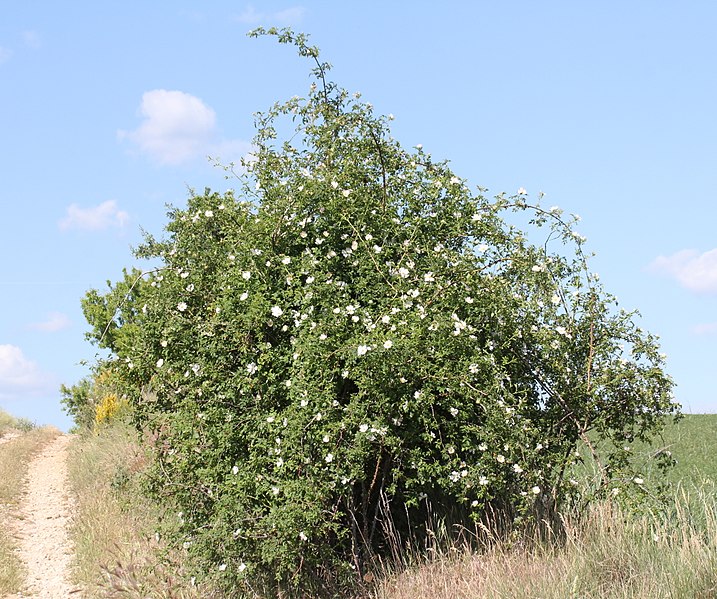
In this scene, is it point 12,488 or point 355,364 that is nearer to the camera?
point 355,364

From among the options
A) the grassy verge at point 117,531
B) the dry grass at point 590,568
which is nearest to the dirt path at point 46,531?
the grassy verge at point 117,531

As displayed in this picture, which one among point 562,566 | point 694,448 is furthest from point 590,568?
point 694,448

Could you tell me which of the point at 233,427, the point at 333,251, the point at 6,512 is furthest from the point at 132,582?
the point at 6,512

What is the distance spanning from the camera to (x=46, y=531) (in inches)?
482

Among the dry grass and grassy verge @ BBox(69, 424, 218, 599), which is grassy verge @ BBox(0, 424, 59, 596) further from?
the dry grass

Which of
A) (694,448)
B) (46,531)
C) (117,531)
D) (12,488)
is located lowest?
(694,448)

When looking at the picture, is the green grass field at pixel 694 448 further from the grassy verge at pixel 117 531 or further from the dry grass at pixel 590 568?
the grassy verge at pixel 117 531

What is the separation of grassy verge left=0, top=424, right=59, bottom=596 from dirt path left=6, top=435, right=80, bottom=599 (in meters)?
0.15

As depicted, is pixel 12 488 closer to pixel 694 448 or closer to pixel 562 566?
pixel 562 566

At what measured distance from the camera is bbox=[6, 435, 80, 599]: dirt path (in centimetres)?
953

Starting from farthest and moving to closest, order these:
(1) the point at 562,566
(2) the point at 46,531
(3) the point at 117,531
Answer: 1. (2) the point at 46,531
2. (3) the point at 117,531
3. (1) the point at 562,566

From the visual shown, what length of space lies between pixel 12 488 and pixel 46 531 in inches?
129

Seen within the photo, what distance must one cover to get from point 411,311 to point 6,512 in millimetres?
10361

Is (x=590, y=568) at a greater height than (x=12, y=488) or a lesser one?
lesser
